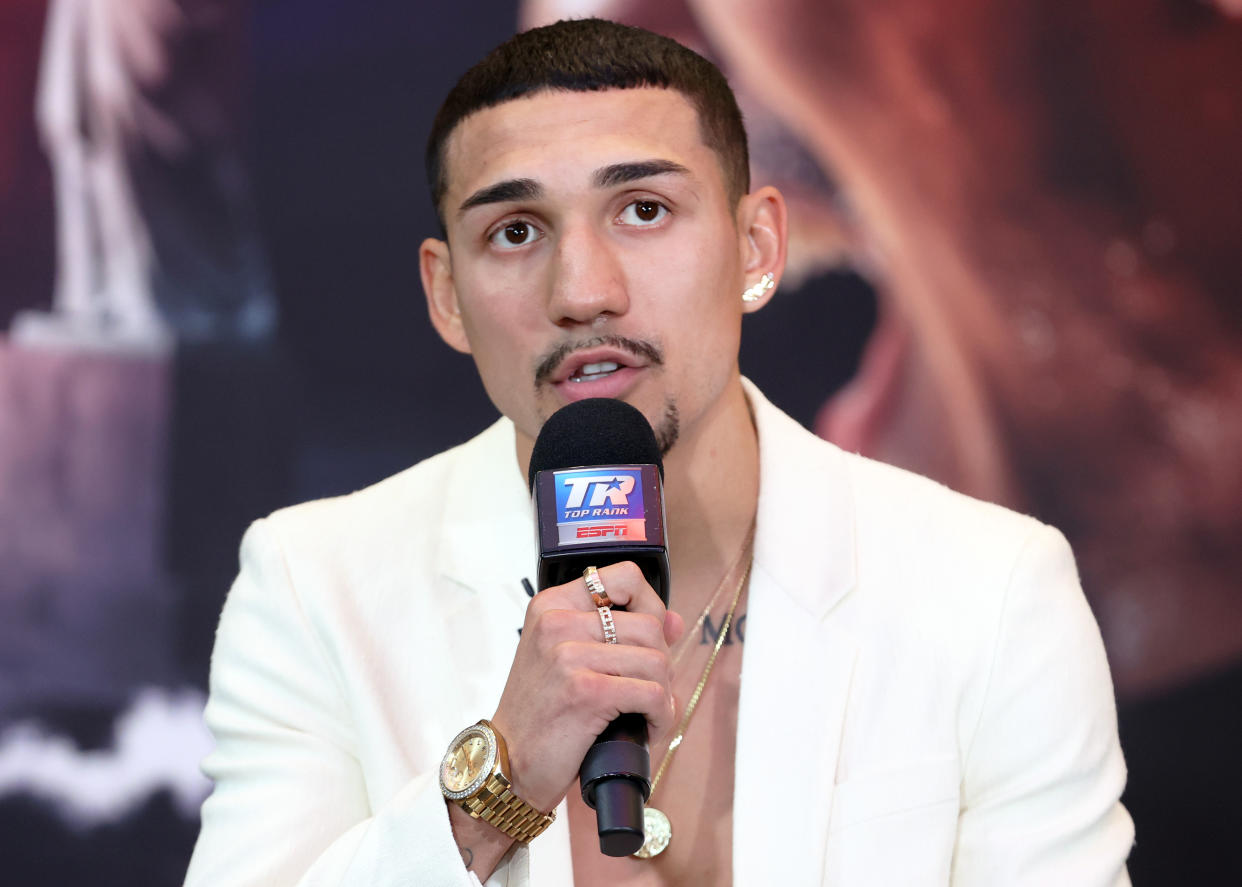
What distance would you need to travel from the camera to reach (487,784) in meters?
1.53

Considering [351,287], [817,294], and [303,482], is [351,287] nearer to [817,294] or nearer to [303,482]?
[303,482]

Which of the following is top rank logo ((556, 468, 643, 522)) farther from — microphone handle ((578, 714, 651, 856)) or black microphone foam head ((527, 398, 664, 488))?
microphone handle ((578, 714, 651, 856))

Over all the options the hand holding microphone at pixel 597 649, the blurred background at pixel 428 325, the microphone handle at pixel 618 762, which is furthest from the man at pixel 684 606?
the blurred background at pixel 428 325

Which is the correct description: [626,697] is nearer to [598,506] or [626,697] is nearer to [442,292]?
[598,506]

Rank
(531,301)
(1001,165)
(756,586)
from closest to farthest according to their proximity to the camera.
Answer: (531,301), (756,586), (1001,165)

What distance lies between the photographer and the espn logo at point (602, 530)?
1.39 m

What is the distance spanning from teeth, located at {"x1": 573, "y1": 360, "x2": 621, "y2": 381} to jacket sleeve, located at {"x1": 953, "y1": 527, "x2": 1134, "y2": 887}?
702mm

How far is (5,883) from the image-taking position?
120 inches

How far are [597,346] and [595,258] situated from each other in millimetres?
122

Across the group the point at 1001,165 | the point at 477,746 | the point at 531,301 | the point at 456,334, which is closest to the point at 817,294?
the point at 1001,165

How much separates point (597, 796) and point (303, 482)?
204cm

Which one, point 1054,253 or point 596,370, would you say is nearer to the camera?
point 596,370

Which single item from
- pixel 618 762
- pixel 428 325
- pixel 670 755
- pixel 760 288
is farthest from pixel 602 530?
pixel 428 325

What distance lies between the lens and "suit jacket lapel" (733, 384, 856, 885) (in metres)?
1.93
